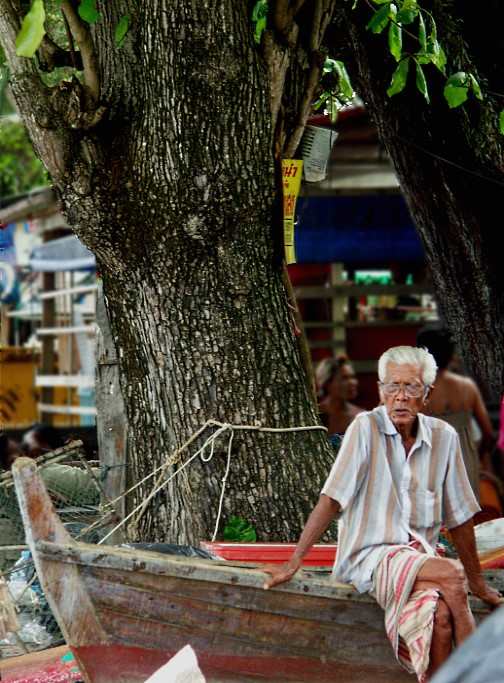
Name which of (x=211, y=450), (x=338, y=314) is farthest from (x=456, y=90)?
(x=338, y=314)

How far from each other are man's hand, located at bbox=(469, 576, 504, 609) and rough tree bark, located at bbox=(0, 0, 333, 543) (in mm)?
1231

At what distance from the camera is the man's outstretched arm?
489 cm

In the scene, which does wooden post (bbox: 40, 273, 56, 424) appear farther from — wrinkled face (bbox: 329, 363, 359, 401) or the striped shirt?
the striped shirt

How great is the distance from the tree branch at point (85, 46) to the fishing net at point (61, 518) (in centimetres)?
207

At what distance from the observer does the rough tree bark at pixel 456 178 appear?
301 inches

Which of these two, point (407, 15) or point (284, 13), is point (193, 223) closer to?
point (284, 13)

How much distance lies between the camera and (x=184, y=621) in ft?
16.2

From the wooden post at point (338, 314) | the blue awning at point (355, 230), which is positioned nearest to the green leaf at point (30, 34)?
the blue awning at point (355, 230)

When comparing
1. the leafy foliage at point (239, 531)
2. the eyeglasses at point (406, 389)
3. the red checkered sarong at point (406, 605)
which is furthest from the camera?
the leafy foliage at point (239, 531)

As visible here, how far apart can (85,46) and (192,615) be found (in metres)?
2.79

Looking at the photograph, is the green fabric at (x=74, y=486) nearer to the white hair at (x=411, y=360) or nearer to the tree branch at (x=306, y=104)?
the tree branch at (x=306, y=104)

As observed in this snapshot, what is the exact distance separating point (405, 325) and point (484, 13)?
563 cm

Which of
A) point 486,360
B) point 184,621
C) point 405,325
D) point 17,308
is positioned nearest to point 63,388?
point 17,308

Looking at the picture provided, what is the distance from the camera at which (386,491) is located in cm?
503
